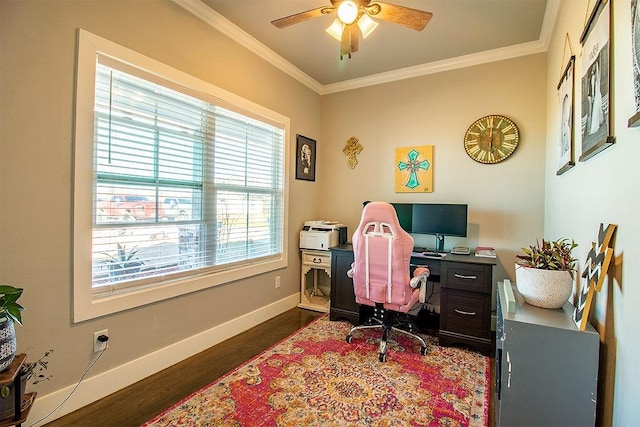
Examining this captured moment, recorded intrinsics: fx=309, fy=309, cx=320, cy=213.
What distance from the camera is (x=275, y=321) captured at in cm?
318

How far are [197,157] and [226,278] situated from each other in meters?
1.06

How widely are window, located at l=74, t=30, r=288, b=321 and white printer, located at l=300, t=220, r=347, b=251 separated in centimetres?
65

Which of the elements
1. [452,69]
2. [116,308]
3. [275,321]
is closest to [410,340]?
[275,321]

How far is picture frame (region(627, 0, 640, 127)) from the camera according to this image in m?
0.91

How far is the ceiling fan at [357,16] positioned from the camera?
183 centimetres

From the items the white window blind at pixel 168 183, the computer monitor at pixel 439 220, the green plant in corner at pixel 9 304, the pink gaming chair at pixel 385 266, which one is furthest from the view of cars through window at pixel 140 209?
the computer monitor at pixel 439 220

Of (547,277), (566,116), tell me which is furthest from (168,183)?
(566,116)

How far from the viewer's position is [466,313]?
256 cm

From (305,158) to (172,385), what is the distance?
260 cm

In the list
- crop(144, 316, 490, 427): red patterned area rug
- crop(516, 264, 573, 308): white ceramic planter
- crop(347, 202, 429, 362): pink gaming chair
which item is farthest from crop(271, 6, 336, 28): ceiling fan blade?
crop(144, 316, 490, 427): red patterned area rug

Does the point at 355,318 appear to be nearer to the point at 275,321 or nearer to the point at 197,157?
the point at 275,321

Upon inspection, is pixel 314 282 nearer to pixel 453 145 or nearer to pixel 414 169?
pixel 414 169

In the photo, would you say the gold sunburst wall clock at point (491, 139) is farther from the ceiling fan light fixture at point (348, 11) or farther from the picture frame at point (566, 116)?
the ceiling fan light fixture at point (348, 11)

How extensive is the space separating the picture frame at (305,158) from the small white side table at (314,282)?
0.91m
